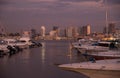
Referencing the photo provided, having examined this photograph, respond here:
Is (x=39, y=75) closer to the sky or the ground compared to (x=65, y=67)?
closer to the ground

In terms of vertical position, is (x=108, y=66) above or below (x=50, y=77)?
above

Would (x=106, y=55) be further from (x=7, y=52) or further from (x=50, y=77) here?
(x=7, y=52)

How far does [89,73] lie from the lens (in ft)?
32.8

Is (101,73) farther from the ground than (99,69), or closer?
closer

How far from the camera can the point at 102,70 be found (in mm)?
9656

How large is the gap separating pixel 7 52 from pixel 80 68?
977 inches

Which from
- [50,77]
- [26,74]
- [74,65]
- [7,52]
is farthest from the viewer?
[7,52]

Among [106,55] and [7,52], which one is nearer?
[106,55]

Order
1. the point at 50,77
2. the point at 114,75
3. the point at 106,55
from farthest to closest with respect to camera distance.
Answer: the point at 106,55 → the point at 50,77 → the point at 114,75

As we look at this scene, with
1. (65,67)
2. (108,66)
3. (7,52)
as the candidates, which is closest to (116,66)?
(108,66)

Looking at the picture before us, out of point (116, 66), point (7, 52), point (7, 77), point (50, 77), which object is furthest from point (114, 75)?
point (7, 52)

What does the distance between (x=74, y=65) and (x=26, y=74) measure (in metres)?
7.45

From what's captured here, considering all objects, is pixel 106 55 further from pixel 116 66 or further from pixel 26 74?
pixel 116 66

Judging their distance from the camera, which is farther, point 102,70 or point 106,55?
point 106,55
